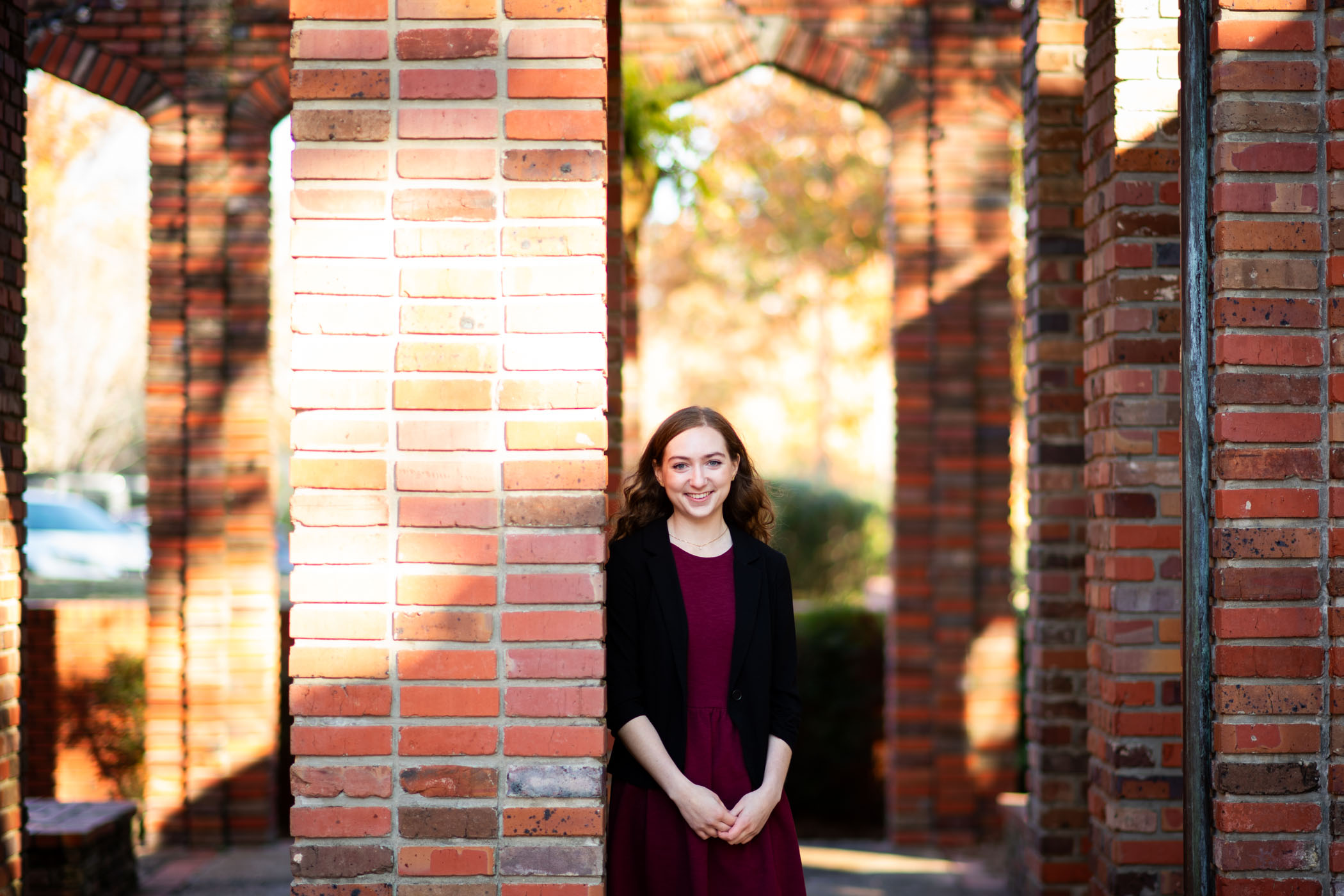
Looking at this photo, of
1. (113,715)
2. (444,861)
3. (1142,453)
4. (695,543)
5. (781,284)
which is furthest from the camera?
(781,284)

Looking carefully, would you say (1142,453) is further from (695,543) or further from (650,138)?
(650,138)

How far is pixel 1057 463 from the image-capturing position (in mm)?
3740

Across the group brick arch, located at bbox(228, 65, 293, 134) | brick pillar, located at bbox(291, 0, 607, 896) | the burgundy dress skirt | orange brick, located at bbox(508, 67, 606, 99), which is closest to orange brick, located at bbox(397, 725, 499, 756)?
brick pillar, located at bbox(291, 0, 607, 896)

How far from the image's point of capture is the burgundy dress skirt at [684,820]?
8.37ft

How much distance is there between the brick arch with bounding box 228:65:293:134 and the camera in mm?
5973

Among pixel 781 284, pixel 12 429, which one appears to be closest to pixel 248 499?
pixel 12 429

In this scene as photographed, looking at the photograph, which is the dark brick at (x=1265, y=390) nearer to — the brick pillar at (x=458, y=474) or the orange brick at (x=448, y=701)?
the brick pillar at (x=458, y=474)

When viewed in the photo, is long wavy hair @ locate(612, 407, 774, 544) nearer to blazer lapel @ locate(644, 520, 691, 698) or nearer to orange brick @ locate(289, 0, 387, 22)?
blazer lapel @ locate(644, 520, 691, 698)

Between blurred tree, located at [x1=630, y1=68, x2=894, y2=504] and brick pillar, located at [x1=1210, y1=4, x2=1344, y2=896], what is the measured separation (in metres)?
2.27

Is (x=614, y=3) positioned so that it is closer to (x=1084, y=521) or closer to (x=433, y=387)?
(x=433, y=387)

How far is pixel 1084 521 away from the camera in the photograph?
3775mm

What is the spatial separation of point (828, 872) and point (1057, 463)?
9.01 feet

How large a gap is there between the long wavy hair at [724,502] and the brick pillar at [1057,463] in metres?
1.33

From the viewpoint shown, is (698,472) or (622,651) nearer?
(622,651)
